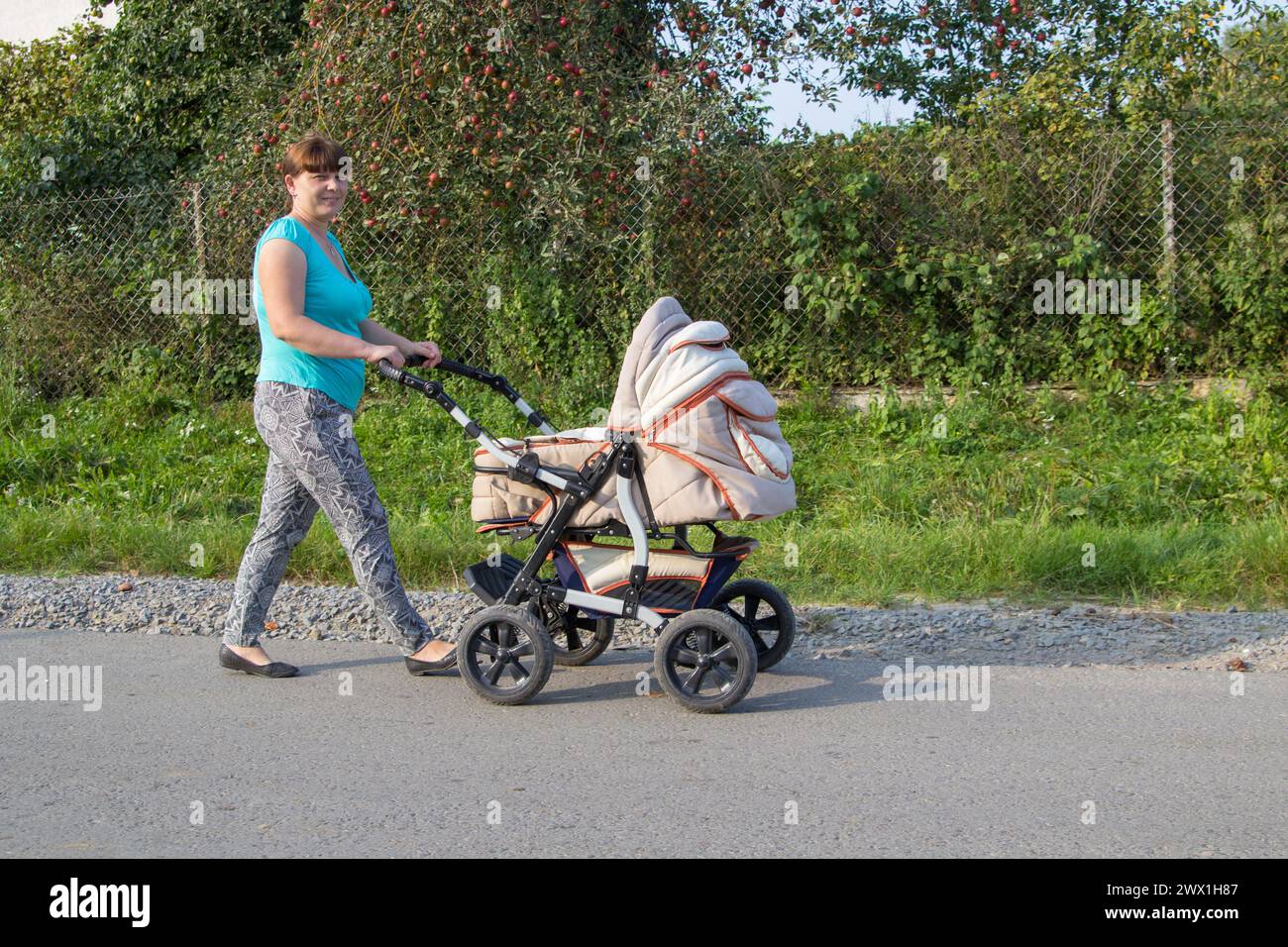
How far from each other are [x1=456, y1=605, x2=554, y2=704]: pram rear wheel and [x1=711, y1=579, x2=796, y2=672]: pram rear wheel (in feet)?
2.38

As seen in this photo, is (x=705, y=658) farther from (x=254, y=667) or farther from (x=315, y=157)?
(x=315, y=157)

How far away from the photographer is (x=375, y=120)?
1012cm

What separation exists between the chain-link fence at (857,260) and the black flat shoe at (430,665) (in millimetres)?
4920

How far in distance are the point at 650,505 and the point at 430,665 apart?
1146 mm

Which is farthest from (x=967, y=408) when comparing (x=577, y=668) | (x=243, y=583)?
(x=243, y=583)

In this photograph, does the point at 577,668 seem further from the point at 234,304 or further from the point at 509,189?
the point at 234,304

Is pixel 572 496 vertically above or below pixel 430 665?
above

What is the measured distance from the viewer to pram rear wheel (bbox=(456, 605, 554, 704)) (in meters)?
4.79

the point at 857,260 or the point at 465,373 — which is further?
the point at 857,260

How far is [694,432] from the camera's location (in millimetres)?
4727

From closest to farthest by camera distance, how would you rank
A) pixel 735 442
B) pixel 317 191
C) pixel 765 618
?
pixel 735 442 → pixel 317 191 → pixel 765 618

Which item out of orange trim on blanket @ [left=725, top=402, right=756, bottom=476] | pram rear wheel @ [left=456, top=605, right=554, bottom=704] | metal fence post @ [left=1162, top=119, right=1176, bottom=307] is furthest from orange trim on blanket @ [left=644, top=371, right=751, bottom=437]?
metal fence post @ [left=1162, top=119, right=1176, bottom=307]

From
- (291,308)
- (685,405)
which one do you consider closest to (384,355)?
(291,308)

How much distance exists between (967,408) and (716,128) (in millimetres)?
2719
